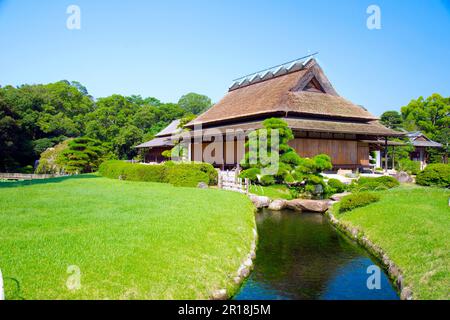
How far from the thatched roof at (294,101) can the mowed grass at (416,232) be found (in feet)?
35.9

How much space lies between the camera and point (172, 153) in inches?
1341

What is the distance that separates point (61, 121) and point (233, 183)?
36.0 m

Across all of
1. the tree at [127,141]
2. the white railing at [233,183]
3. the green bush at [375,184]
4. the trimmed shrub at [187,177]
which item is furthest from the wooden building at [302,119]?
the tree at [127,141]

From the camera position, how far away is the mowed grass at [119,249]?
5211 mm

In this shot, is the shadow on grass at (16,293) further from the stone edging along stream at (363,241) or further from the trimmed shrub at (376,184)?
the trimmed shrub at (376,184)

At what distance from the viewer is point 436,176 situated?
18.0 m

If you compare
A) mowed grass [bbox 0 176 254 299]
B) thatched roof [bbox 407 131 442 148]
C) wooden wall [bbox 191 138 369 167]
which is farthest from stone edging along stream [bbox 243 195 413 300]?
thatched roof [bbox 407 131 442 148]

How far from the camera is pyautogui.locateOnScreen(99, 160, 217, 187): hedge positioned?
749 inches

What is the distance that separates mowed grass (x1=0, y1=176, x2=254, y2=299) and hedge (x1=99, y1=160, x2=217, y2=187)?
25.2 feet

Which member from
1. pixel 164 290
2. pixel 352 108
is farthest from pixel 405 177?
pixel 164 290

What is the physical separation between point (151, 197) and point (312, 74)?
59.5ft

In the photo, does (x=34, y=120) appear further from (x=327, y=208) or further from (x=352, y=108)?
(x=327, y=208)

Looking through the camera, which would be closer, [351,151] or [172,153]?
[351,151]

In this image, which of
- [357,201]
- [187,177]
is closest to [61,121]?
[187,177]
